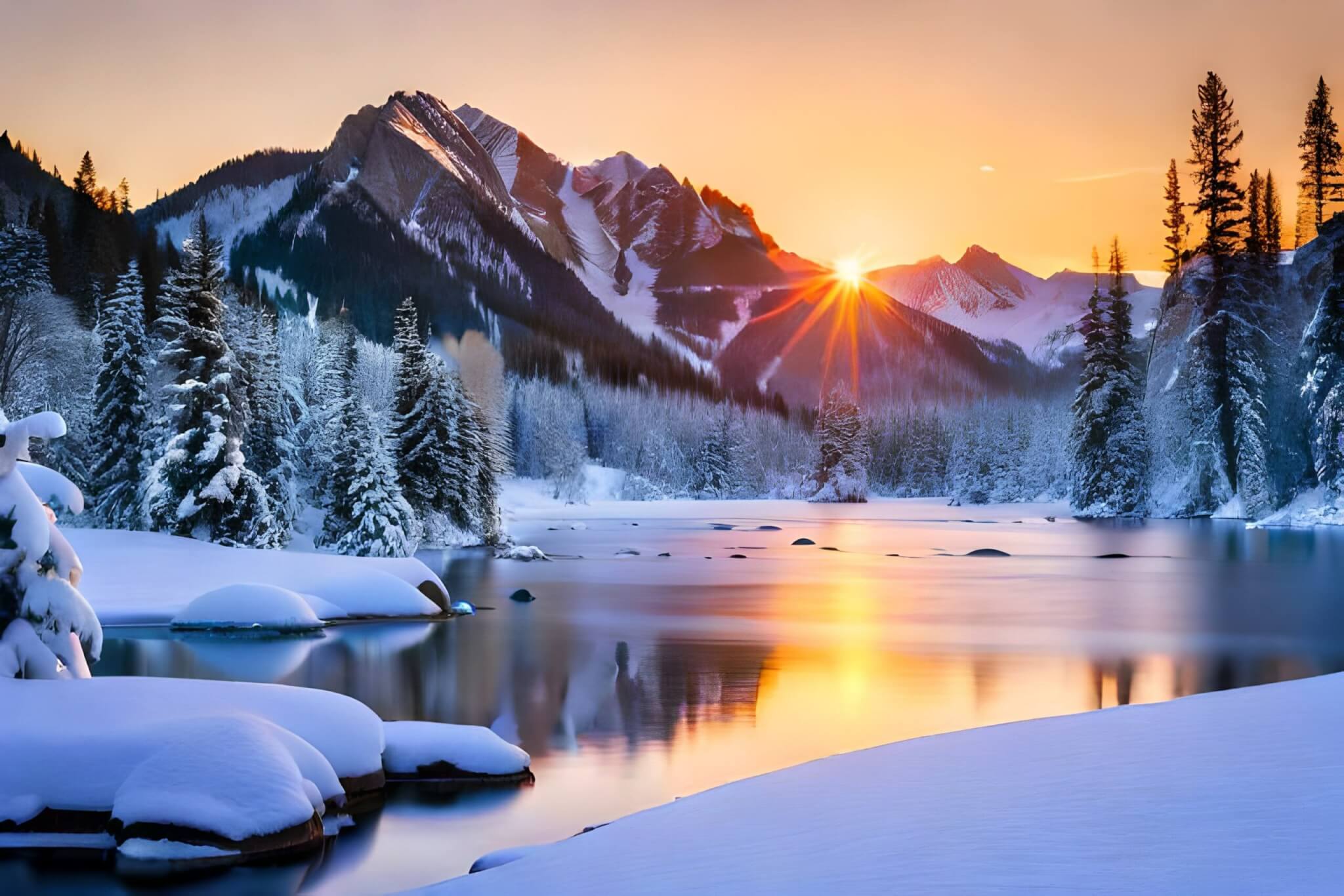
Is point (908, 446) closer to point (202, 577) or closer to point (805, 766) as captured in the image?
point (202, 577)

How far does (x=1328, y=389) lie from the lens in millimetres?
62125

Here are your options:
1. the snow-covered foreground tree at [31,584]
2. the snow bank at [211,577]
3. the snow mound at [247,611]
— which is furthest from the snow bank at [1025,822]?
the snow bank at [211,577]

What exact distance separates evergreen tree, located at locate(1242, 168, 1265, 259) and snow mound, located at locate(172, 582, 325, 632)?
2873 inches

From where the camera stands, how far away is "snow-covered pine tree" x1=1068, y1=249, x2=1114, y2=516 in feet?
282

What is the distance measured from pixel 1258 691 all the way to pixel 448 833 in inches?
343

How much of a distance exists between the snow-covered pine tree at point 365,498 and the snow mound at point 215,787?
33644 mm

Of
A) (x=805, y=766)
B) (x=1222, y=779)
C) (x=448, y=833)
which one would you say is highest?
(x=1222, y=779)

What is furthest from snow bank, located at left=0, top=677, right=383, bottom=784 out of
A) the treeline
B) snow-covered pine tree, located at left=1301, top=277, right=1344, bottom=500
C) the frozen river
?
snow-covered pine tree, located at left=1301, top=277, right=1344, bottom=500

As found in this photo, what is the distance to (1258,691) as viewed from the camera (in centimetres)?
1261

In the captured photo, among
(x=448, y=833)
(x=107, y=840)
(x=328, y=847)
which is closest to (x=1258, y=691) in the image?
(x=448, y=833)

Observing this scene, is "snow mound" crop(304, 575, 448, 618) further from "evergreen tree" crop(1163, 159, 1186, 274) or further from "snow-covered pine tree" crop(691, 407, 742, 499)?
"snow-covered pine tree" crop(691, 407, 742, 499)

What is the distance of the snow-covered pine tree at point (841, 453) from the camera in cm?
13338

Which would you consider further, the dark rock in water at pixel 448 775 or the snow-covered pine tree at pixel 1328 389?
the snow-covered pine tree at pixel 1328 389

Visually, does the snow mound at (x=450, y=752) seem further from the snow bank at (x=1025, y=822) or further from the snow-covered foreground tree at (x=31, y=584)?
the snow bank at (x=1025, y=822)
